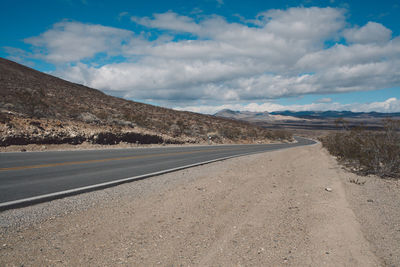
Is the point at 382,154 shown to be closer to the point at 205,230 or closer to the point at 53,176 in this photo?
the point at 205,230

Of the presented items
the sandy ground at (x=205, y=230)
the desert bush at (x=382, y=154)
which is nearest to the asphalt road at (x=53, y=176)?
the sandy ground at (x=205, y=230)

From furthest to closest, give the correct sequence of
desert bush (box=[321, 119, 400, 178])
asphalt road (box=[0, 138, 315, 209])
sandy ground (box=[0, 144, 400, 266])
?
desert bush (box=[321, 119, 400, 178]), asphalt road (box=[0, 138, 315, 209]), sandy ground (box=[0, 144, 400, 266])

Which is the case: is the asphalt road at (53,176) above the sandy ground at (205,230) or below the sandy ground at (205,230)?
above

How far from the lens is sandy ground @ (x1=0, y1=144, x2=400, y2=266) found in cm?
309

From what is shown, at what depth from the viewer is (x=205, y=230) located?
12.9 ft

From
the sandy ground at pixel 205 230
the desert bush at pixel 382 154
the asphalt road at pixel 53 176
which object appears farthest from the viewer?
the desert bush at pixel 382 154

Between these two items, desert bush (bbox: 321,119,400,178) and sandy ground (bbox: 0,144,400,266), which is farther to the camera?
desert bush (bbox: 321,119,400,178)

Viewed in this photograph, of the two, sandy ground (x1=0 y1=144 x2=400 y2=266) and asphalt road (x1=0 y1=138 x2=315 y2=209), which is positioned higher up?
asphalt road (x1=0 y1=138 x2=315 y2=209)

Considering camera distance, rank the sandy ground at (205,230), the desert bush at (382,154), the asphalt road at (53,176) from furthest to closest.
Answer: the desert bush at (382,154) < the asphalt road at (53,176) < the sandy ground at (205,230)

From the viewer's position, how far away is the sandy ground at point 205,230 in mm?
3090

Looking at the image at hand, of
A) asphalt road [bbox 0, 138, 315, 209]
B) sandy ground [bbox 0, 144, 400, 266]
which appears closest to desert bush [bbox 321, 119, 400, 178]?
sandy ground [bbox 0, 144, 400, 266]

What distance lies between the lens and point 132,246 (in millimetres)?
3342

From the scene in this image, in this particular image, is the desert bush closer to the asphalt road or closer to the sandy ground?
the sandy ground

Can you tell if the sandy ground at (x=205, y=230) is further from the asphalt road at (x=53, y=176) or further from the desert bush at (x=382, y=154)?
the desert bush at (x=382, y=154)
